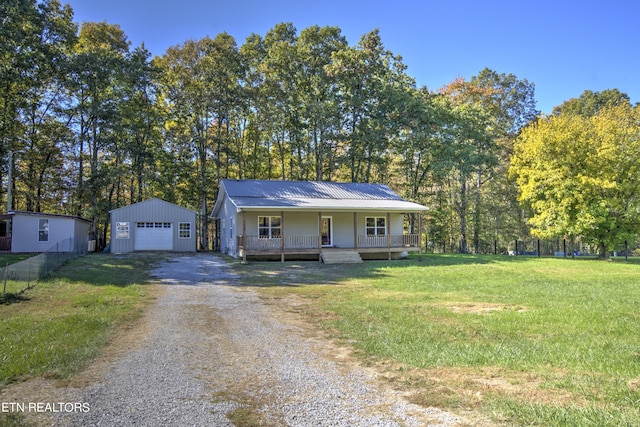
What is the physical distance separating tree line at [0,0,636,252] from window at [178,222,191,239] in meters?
5.72

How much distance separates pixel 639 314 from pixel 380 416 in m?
6.78

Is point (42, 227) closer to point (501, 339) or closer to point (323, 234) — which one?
point (323, 234)

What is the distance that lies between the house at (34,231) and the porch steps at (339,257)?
1343 cm

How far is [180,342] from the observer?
593 cm

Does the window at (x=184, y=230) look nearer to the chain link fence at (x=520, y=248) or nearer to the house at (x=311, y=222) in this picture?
the house at (x=311, y=222)

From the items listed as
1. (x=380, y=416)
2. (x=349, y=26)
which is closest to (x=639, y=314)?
(x=380, y=416)

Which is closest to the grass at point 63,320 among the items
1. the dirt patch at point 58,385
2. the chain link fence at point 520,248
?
the dirt patch at point 58,385

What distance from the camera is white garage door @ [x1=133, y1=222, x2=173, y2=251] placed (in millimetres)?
24234

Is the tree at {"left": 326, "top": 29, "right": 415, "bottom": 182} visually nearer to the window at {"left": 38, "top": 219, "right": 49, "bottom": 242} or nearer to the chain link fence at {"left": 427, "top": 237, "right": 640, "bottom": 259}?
the chain link fence at {"left": 427, "top": 237, "right": 640, "bottom": 259}

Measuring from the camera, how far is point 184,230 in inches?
991

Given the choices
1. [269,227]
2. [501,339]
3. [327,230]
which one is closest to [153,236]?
[269,227]

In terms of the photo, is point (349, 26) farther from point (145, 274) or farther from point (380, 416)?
point (380, 416)

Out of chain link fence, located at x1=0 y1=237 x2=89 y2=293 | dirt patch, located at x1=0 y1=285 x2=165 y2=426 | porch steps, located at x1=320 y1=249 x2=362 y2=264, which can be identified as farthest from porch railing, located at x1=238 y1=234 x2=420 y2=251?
dirt patch, located at x1=0 y1=285 x2=165 y2=426

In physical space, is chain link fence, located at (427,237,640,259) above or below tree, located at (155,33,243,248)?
below
